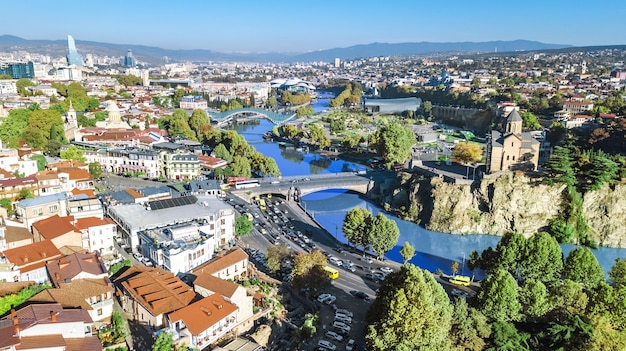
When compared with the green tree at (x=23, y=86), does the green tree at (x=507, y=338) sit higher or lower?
lower

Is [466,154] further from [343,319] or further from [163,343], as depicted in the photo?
[163,343]

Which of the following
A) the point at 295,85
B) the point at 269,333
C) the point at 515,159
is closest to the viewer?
the point at 269,333

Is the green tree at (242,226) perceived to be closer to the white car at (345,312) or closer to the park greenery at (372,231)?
the park greenery at (372,231)

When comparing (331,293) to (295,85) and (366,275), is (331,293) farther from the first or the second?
(295,85)

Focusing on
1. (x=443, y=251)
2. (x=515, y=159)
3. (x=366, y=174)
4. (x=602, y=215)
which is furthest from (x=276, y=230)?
(x=602, y=215)

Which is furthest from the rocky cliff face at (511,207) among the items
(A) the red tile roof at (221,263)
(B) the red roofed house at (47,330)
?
(B) the red roofed house at (47,330)
